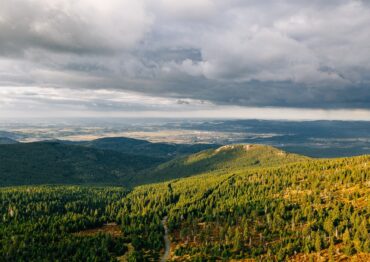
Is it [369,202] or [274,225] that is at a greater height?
[369,202]

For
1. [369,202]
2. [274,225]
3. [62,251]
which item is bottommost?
[62,251]

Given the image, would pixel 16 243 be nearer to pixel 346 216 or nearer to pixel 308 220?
pixel 308 220

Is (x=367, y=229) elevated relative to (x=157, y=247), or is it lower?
elevated

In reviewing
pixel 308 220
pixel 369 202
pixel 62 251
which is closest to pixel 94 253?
pixel 62 251

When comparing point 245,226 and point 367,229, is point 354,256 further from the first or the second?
point 245,226

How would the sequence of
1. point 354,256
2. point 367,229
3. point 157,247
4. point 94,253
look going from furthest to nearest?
point 157,247 < point 94,253 < point 367,229 < point 354,256

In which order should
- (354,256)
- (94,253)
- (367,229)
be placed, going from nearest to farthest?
(354,256) → (367,229) → (94,253)

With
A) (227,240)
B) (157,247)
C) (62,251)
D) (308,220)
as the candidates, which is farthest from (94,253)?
(308,220)

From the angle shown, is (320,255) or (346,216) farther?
(346,216)

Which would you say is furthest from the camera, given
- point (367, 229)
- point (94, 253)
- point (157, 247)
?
point (157, 247)
